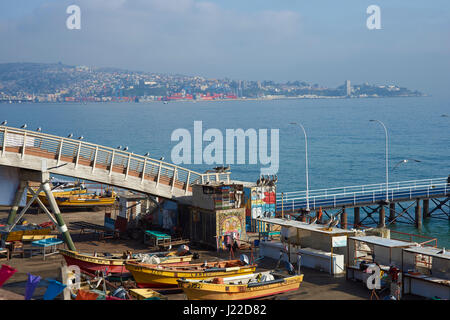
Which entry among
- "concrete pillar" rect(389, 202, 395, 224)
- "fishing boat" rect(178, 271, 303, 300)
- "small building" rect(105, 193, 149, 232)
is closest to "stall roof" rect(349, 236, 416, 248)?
"fishing boat" rect(178, 271, 303, 300)

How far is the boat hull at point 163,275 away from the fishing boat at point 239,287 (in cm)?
45

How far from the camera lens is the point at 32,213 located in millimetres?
42906

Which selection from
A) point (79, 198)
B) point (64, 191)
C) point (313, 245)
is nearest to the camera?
point (313, 245)

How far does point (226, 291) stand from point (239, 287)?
0.54 m

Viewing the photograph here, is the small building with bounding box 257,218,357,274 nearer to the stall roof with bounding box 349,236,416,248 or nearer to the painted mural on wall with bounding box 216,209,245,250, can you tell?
the stall roof with bounding box 349,236,416,248

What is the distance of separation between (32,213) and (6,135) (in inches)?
572

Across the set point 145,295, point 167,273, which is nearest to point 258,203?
point 167,273

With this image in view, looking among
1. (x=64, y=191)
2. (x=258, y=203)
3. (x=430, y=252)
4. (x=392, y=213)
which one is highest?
(x=258, y=203)

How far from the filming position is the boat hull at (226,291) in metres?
22.1

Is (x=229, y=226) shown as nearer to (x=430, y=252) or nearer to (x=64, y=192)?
(x=430, y=252)

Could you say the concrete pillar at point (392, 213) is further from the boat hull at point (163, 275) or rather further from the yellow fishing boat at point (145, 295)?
the yellow fishing boat at point (145, 295)

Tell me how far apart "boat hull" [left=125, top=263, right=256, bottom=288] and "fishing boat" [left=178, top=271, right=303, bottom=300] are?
0.45 meters

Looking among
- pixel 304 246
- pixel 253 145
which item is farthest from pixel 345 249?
pixel 253 145

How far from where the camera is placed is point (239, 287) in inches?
886
